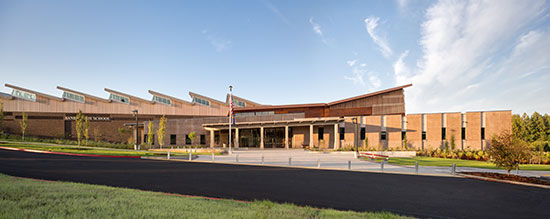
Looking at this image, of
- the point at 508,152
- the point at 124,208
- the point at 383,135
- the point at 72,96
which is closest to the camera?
the point at 124,208

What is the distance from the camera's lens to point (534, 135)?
61.4 m

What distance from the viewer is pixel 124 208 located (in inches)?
234

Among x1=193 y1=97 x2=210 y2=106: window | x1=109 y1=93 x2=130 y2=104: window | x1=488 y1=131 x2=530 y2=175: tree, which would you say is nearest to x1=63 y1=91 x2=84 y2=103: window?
x1=109 y1=93 x2=130 y2=104: window

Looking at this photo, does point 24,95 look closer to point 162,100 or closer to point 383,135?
point 162,100

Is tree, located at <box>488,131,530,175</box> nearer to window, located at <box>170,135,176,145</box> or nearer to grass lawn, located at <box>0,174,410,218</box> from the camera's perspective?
grass lawn, located at <box>0,174,410,218</box>

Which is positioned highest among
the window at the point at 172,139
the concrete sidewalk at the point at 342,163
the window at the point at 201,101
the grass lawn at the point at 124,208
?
the window at the point at 201,101

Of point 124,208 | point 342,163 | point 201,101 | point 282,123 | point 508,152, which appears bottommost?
point 342,163

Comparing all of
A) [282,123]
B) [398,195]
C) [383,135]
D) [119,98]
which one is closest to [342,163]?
[398,195]

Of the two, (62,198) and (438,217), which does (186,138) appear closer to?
(62,198)

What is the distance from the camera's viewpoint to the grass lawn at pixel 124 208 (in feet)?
18.1

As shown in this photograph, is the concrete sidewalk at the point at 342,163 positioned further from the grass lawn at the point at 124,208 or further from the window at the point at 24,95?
the window at the point at 24,95

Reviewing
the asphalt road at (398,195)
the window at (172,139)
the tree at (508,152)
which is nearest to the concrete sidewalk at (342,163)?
the tree at (508,152)

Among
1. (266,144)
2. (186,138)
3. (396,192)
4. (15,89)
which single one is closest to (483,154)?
(396,192)

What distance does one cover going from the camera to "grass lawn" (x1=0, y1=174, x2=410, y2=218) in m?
5.51
